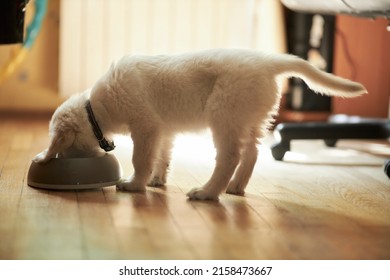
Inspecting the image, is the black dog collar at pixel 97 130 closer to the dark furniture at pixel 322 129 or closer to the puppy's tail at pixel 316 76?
the puppy's tail at pixel 316 76

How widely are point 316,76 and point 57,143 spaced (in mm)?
886

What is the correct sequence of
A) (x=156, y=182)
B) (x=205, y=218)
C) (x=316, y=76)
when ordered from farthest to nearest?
(x=156, y=182)
(x=316, y=76)
(x=205, y=218)

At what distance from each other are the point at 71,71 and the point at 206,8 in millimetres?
948

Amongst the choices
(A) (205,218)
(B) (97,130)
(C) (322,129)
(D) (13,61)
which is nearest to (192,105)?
(B) (97,130)

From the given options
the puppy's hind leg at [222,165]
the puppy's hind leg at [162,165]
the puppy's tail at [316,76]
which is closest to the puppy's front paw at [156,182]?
the puppy's hind leg at [162,165]

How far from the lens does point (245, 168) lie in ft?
7.22

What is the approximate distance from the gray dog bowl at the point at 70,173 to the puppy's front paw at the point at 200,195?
12.5 inches

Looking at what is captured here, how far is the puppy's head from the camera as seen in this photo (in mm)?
2092

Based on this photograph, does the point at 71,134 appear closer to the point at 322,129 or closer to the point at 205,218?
the point at 205,218

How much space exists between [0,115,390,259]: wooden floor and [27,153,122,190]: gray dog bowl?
30 millimetres

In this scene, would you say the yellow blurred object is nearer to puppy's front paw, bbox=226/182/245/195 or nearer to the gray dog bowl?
the gray dog bowl

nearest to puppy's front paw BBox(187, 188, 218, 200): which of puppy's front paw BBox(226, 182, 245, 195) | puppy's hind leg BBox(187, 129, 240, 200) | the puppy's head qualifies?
puppy's hind leg BBox(187, 129, 240, 200)

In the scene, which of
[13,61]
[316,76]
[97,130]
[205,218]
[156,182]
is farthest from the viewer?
[13,61]

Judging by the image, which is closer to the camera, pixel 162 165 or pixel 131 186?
pixel 131 186
